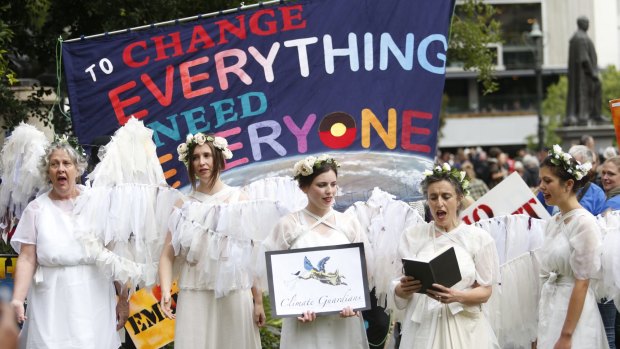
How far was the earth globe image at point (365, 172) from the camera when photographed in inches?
335

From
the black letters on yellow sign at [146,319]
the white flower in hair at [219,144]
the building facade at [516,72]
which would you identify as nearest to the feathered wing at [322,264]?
the white flower in hair at [219,144]

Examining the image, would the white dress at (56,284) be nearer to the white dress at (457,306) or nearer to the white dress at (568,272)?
the white dress at (457,306)

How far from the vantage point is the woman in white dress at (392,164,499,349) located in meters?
6.16

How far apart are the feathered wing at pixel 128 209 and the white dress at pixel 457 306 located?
1.88m

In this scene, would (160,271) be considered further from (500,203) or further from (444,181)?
(500,203)

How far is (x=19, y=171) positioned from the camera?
7.71m

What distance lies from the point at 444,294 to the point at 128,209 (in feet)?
7.90

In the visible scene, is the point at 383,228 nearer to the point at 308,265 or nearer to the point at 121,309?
the point at 308,265

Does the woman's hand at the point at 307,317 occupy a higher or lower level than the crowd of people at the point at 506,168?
lower

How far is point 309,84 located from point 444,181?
8.81 feet

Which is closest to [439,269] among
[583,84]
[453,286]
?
[453,286]

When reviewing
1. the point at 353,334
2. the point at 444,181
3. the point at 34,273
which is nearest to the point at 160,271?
the point at 34,273

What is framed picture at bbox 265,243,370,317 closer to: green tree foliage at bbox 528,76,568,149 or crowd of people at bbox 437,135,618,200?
crowd of people at bbox 437,135,618,200

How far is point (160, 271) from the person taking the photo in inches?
271
